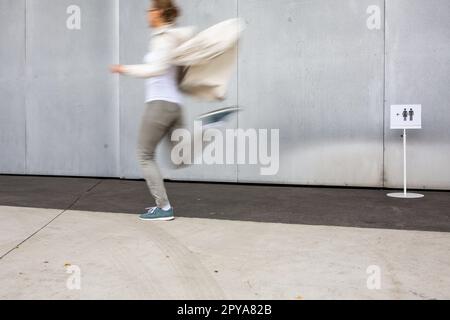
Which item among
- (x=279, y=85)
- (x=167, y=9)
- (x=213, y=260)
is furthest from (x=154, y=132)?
(x=279, y=85)

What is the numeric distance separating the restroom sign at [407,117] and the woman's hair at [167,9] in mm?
3265

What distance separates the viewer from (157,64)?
425 cm

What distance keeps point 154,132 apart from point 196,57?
75cm

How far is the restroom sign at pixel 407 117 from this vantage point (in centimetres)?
621

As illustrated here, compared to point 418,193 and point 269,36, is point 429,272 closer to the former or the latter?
point 418,193

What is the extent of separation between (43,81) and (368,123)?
5.16 metres

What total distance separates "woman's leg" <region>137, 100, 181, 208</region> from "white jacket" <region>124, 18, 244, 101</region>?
258mm

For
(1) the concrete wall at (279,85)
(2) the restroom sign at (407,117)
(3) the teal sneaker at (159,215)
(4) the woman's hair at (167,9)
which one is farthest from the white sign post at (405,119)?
(4) the woman's hair at (167,9)

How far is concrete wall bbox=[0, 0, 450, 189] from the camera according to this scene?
6656mm

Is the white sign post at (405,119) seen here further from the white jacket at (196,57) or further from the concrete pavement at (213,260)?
the white jacket at (196,57)

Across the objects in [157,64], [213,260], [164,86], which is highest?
[157,64]

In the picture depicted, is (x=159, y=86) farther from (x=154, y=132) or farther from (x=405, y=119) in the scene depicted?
(x=405, y=119)

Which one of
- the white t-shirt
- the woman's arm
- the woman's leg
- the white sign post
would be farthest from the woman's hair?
the white sign post

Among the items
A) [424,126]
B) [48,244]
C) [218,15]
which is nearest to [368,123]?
[424,126]
